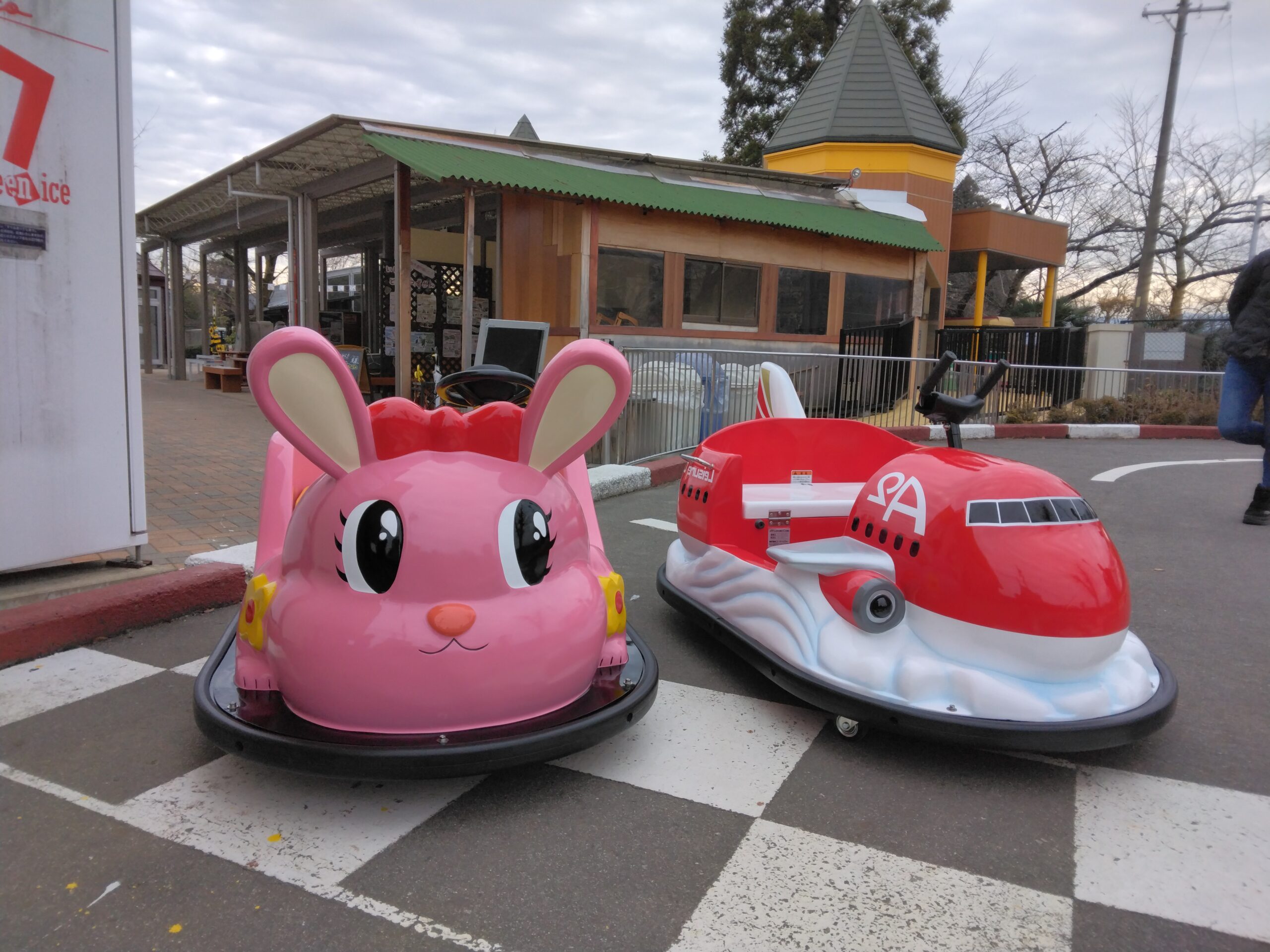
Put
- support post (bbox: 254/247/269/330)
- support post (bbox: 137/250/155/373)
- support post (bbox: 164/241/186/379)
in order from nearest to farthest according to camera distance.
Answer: support post (bbox: 164/241/186/379)
support post (bbox: 254/247/269/330)
support post (bbox: 137/250/155/373)

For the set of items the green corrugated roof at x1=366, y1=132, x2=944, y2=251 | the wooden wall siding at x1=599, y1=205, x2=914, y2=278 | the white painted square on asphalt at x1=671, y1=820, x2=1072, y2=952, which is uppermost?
the green corrugated roof at x1=366, y1=132, x2=944, y2=251

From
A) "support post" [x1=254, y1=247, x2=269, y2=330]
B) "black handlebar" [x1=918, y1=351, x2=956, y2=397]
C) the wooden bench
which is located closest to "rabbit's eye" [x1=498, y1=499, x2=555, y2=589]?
"black handlebar" [x1=918, y1=351, x2=956, y2=397]

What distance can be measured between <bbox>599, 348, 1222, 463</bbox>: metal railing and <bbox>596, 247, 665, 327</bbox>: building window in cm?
185

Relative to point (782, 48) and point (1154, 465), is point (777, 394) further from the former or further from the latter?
point (782, 48)

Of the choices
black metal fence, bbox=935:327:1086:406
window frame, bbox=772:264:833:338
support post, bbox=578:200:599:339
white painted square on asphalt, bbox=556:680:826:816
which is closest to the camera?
white painted square on asphalt, bbox=556:680:826:816

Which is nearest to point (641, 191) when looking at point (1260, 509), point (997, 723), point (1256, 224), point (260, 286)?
point (1260, 509)

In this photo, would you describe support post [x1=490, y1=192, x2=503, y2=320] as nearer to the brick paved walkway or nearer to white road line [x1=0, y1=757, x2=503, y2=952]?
the brick paved walkway

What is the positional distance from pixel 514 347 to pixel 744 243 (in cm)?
551

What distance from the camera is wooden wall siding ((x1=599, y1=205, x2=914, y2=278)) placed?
1174cm

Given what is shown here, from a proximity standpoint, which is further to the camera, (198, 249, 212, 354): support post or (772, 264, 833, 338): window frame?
(198, 249, 212, 354): support post

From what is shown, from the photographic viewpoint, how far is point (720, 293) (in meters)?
13.1

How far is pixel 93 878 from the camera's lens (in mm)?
2078

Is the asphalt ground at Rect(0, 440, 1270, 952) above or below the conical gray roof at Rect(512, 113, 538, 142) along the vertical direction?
below

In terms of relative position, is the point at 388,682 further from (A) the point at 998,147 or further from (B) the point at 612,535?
(A) the point at 998,147
